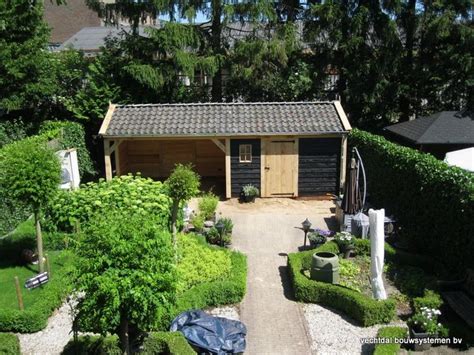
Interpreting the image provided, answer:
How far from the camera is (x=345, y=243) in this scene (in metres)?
11.5

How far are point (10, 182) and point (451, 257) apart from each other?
968cm

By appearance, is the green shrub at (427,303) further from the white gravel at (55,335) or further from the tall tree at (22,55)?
the tall tree at (22,55)

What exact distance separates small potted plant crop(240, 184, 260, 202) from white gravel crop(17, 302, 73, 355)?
855cm

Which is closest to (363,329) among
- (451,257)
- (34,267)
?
(451,257)

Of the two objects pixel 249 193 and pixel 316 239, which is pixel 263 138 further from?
pixel 316 239

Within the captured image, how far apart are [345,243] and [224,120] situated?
25.1 feet

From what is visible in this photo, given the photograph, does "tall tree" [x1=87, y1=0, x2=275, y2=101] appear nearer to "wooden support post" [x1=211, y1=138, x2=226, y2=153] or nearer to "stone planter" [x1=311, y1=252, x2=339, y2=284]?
"wooden support post" [x1=211, y1=138, x2=226, y2=153]

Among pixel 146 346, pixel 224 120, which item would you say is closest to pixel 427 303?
pixel 146 346

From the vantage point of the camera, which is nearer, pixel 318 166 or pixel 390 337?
pixel 390 337

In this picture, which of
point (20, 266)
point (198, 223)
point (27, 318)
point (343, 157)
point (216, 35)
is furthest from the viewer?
point (216, 35)

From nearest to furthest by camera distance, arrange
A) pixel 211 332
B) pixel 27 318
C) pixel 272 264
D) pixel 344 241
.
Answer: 1. pixel 211 332
2. pixel 27 318
3. pixel 344 241
4. pixel 272 264

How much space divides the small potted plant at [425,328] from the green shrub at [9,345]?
6.58 meters

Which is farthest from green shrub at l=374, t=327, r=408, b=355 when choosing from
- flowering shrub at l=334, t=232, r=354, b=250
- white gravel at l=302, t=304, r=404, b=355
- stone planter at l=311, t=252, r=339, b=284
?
flowering shrub at l=334, t=232, r=354, b=250

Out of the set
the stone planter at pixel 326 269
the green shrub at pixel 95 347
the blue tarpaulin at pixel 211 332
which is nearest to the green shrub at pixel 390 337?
the stone planter at pixel 326 269
